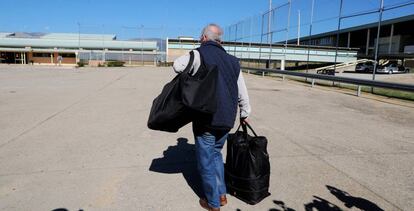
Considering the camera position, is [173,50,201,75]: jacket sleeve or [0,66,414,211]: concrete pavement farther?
[0,66,414,211]: concrete pavement

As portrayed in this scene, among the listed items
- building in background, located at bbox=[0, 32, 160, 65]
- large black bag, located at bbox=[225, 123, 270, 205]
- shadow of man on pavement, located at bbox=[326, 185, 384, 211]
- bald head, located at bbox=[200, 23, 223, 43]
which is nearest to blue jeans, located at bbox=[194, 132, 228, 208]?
large black bag, located at bbox=[225, 123, 270, 205]

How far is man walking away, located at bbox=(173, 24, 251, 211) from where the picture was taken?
3.21m

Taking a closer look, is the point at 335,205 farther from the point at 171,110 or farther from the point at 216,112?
the point at 171,110

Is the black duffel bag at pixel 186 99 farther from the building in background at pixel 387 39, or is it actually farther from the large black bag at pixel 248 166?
the building in background at pixel 387 39

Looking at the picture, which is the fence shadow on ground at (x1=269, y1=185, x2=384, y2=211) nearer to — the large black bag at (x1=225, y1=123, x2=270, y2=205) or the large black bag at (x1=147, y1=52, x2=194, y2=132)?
the large black bag at (x1=225, y1=123, x2=270, y2=205)

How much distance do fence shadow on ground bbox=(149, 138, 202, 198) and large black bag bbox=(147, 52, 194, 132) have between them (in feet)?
3.27

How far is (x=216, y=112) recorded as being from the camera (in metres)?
3.20

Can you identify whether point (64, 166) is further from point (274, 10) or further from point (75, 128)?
point (274, 10)

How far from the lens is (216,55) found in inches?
128

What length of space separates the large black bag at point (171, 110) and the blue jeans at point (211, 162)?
0.26 meters

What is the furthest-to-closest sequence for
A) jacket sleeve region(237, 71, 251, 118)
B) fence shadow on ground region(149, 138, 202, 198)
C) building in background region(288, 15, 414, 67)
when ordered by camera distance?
building in background region(288, 15, 414, 67)
fence shadow on ground region(149, 138, 202, 198)
jacket sleeve region(237, 71, 251, 118)

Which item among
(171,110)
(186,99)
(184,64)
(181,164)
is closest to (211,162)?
(171,110)

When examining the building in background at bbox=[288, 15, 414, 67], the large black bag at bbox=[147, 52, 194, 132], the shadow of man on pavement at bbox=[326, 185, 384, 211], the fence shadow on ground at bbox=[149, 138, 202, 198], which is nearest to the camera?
the large black bag at bbox=[147, 52, 194, 132]

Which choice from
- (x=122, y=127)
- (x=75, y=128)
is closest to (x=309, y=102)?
(x=122, y=127)
